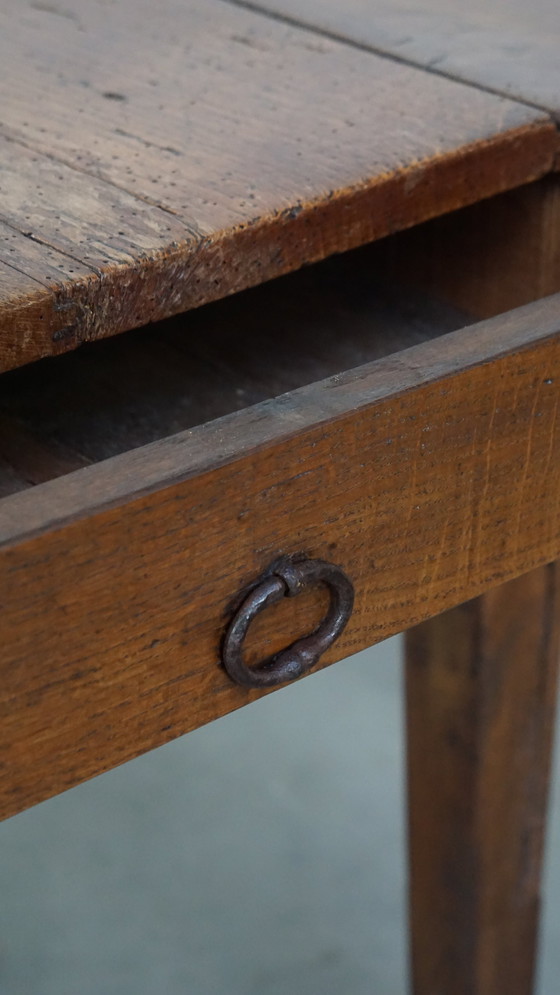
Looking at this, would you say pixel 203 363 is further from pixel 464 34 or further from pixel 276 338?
pixel 464 34

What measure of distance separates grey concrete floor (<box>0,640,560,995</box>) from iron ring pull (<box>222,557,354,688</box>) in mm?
682

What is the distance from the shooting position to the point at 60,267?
1.48 ft

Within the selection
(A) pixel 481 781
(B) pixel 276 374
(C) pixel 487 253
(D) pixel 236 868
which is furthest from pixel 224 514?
(D) pixel 236 868

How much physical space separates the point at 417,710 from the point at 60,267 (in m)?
0.47

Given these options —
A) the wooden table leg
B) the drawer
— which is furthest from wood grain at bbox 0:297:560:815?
the wooden table leg

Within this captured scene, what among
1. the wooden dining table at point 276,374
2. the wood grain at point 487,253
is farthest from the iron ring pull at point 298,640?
the wood grain at point 487,253

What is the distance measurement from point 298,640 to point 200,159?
217 millimetres

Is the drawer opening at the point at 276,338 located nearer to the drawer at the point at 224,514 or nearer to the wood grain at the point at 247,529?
the drawer at the point at 224,514

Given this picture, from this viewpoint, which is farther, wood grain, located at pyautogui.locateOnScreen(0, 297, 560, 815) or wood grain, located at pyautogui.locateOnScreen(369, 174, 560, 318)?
wood grain, located at pyautogui.locateOnScreen(369, 174, 560, 318)

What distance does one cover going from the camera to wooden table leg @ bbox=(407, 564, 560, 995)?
2.54 feet

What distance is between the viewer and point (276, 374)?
1.92 ft

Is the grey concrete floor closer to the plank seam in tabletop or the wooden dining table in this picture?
the wooden dining table

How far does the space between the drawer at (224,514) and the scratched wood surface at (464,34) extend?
0.61 ft

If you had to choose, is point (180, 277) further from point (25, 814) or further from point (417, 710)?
point (25, 814)
